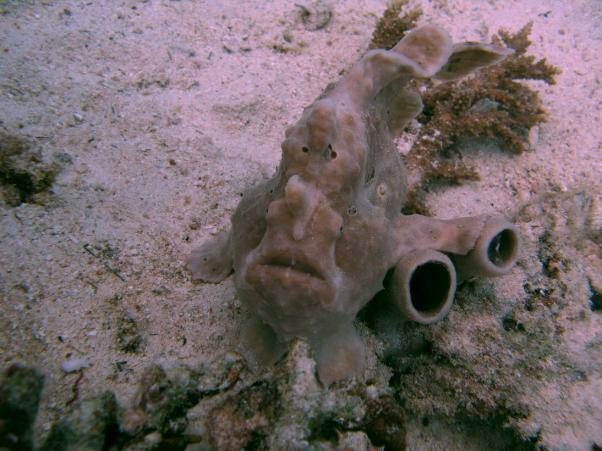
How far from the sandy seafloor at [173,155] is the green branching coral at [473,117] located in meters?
0.23

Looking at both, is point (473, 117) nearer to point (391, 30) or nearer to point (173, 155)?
point (391, 30)

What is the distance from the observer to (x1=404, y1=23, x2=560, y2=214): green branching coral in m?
4.34

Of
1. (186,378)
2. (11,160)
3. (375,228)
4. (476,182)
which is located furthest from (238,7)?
(186,378)

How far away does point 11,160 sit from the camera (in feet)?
11.4

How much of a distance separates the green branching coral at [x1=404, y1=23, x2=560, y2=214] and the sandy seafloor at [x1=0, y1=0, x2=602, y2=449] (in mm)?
235

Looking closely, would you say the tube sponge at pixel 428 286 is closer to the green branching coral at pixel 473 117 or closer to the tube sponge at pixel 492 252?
the tube sponge at pixel 492 252

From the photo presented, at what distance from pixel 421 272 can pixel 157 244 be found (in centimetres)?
239

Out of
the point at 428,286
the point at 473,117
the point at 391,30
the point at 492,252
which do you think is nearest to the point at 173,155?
the point at 428,286

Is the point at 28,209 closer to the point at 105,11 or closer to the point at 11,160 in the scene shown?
the point at 11,160

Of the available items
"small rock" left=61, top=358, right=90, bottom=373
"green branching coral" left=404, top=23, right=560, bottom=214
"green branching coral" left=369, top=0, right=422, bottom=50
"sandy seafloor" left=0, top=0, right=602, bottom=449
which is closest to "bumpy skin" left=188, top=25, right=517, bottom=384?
"sandy seafloor" left=0, top=0, right=602, bottom=449

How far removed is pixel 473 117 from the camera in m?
4.60

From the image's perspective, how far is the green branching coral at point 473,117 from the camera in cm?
434

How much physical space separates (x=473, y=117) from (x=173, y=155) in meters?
3.61

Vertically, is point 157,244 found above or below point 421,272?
below
